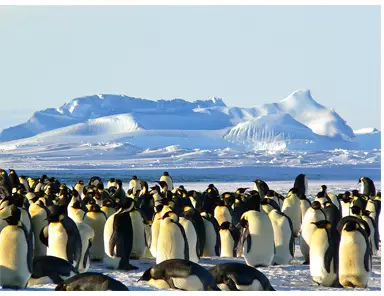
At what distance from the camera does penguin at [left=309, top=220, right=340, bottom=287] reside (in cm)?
659

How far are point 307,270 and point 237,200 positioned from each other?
8.24 feet

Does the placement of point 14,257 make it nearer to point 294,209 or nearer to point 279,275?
point 279,275

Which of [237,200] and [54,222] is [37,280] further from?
[237,200]

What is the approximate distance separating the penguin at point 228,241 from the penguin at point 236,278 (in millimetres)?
2404

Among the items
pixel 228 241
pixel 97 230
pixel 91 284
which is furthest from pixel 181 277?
pixel 228 241

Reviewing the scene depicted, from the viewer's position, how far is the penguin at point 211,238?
809 cm

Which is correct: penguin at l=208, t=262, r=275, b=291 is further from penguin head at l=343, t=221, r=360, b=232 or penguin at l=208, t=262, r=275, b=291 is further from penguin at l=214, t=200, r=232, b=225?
penguin at l=214, t=200, r=232, b=225

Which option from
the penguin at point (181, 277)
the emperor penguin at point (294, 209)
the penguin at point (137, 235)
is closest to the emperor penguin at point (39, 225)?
the penguin at point (137, 235)

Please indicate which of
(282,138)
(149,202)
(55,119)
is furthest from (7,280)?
(55,119)

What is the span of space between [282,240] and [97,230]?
1811 mm

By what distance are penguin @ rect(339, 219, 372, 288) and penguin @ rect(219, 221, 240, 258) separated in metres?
1.89

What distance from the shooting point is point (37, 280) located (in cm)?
605

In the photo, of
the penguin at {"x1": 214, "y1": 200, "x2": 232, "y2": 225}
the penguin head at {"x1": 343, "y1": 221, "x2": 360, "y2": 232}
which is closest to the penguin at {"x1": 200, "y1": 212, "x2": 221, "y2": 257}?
the penguin at {"x1": 214, "y1": 200, "x2": 232, "y2": 225}

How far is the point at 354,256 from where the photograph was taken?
6398 mm
